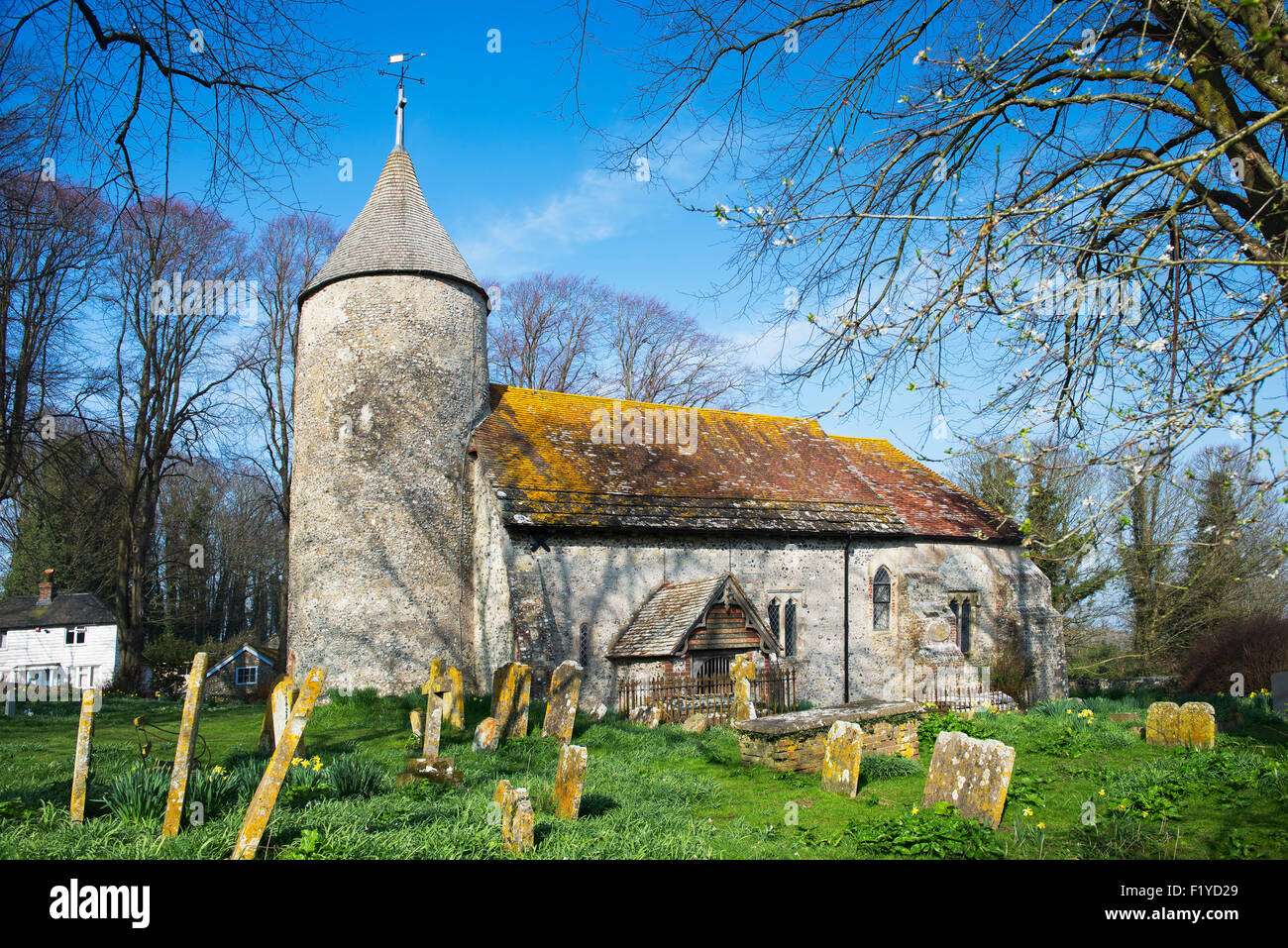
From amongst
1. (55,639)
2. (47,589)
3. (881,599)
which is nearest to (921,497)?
(881,599)

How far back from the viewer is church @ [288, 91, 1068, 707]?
16.7 metres

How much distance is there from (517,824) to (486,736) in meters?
5.32

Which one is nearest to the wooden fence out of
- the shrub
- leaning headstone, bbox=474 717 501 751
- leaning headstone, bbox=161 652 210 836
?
leaning headstone, bbox=474 717 501 751

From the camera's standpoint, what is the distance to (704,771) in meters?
10.5

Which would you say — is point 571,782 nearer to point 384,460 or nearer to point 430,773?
point 430,773

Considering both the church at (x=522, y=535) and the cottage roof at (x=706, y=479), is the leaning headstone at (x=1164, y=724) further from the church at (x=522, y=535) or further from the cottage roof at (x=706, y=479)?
the church at (x=522, y=535)

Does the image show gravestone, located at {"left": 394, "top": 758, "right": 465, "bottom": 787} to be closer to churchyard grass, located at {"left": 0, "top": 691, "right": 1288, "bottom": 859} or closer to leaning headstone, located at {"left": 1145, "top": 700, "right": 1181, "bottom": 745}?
churchyard grass, located at {"left": 0, "top": 691, "right": 1288, "bottom": 859}

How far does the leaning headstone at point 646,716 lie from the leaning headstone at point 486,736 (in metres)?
3.53

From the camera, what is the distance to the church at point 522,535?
16672 millimetres

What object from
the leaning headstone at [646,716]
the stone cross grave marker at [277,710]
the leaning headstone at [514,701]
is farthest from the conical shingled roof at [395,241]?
the stone cross grave marker at [277,710]

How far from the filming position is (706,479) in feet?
66.7

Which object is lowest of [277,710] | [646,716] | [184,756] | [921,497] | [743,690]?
[646,716]
